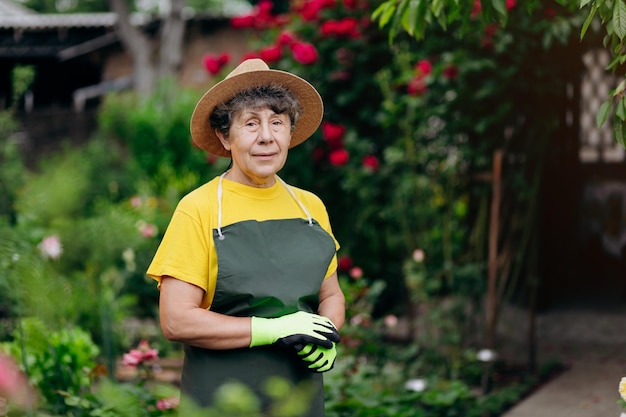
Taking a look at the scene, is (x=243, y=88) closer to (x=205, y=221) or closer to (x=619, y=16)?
(x=205, y=221)

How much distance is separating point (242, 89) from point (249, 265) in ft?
1.71

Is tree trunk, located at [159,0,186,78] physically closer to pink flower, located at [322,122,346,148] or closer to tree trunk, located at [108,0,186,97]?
tree trunk, located at [108,0,186,97]

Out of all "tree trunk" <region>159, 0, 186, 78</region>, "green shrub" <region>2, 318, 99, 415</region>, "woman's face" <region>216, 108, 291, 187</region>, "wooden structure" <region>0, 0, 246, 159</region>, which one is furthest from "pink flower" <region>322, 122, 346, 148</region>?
"wooden structure" <region>0, 0, 246, 159</region>

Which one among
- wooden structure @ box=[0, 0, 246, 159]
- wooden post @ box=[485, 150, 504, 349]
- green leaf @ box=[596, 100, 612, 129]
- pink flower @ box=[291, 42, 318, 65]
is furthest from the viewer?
wooden structure @ box=[0, 0, 246, 159]

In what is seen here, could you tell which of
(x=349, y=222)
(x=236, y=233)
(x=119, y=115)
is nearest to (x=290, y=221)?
(x=236, y=233)

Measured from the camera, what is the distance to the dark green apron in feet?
7.93

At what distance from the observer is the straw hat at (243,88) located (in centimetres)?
254

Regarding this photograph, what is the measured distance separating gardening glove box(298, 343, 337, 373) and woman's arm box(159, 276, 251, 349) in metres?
0.16

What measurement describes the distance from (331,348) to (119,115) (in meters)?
10.6

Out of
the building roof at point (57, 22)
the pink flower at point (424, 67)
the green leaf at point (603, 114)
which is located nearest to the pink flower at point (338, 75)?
the pink flower at point (424, 67)

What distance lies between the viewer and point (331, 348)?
2441 mm

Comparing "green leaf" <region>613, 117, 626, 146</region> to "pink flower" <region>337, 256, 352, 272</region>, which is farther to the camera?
"pink flower" <region>337, 256, 352, 272</region>

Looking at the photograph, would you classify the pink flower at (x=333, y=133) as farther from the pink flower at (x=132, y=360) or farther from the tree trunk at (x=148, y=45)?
the tree trunk at (x=148, y=45)

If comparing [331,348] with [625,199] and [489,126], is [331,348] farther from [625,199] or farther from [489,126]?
[625,199]
